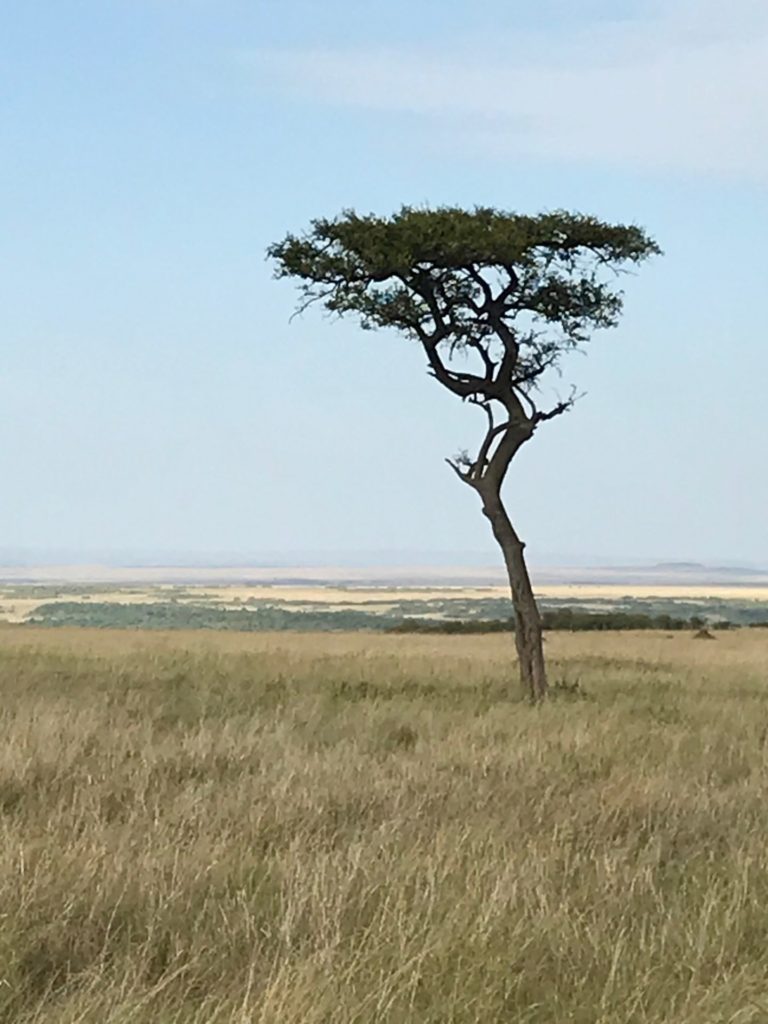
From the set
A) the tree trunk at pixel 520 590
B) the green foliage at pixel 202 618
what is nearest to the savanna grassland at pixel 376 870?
the tree trunk at pixel 520 590

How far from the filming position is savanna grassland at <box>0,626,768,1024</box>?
4.41 m

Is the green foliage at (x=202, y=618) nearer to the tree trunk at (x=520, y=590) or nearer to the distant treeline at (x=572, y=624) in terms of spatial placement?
the distant treeline at (x=572, y=624)

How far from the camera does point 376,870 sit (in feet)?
19.0

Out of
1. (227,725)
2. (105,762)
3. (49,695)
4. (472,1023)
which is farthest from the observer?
(49,695)

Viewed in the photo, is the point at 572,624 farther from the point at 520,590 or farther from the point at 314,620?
the point at 520,590

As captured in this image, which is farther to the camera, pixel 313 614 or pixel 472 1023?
pixel 313 614

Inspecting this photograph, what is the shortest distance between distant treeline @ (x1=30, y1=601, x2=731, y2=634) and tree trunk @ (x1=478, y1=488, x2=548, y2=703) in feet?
112

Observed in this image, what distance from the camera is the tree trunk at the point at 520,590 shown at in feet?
57.5

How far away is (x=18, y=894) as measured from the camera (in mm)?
5148

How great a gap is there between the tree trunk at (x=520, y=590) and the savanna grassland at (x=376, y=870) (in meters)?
5.21

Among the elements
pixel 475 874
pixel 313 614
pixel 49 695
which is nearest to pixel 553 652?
pixel 49 695

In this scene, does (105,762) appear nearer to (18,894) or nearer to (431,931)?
(18,894)

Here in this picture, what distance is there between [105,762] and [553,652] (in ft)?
85.4

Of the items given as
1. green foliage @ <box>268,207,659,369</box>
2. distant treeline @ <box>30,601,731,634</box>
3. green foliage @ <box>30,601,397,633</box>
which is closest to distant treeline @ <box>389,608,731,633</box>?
distant treeline @ <box>30,601,731,634</box>
